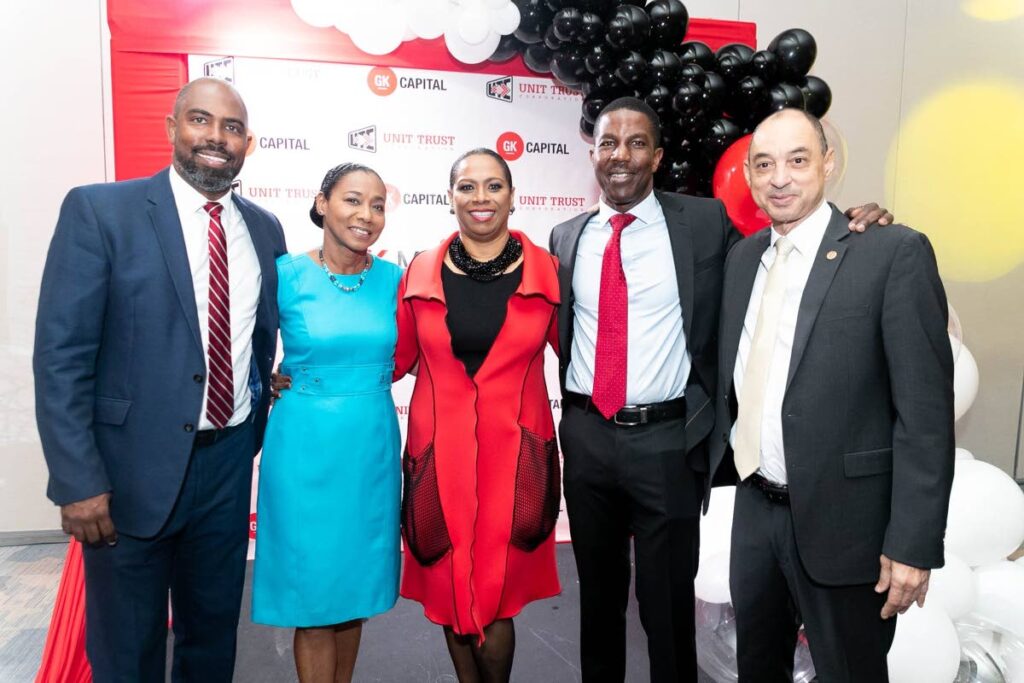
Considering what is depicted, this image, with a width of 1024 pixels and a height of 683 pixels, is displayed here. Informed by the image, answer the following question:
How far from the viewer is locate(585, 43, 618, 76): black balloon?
3.18 metres

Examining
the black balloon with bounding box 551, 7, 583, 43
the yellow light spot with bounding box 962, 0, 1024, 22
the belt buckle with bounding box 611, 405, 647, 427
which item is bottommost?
the belt buckle with bounding box 611, 405, 647, 427

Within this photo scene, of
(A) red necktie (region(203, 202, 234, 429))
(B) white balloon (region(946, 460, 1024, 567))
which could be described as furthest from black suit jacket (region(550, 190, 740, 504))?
(B) white balloon (region(946, 460, 1024, 567))

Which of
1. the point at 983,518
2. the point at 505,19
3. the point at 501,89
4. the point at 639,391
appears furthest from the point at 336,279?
the point at 983,518

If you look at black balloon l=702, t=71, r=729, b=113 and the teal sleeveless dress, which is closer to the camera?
the teal sleeveless dress

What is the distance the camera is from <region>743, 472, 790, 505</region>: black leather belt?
1.67 m

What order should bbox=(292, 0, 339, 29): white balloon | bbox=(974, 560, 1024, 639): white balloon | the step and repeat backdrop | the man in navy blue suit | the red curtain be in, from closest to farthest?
the man in navy blue suit < the red curtain < bbox=(974, 560, 1024, 639): white balloon < bbox=(292, 0, 339, 29): white balloon < the step and repeat backdrop

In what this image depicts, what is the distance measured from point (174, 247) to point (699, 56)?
2.55 meters

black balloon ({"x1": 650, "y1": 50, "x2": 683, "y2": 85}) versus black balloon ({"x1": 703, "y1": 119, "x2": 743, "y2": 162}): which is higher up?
black balloon ({"x1": 650, "y1": 50, "x2": 683, "y2": 85})

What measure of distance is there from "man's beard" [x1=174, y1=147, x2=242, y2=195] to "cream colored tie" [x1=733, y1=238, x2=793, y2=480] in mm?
1518

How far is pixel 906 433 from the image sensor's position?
150cm

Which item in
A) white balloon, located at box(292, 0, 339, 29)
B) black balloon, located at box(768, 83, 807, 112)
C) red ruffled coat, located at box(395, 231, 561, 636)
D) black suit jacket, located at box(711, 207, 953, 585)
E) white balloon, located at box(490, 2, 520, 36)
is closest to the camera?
black suit jacket, located at box(711, 207, 953, 585)

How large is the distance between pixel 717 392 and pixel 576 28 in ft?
6.57

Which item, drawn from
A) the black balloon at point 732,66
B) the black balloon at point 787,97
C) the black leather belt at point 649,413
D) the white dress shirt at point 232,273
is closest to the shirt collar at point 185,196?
the white dress shirt at point 232,273

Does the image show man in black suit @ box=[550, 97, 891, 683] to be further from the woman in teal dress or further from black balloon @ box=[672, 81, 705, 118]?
black balloon @ box=[672, 81, 705, 118]
